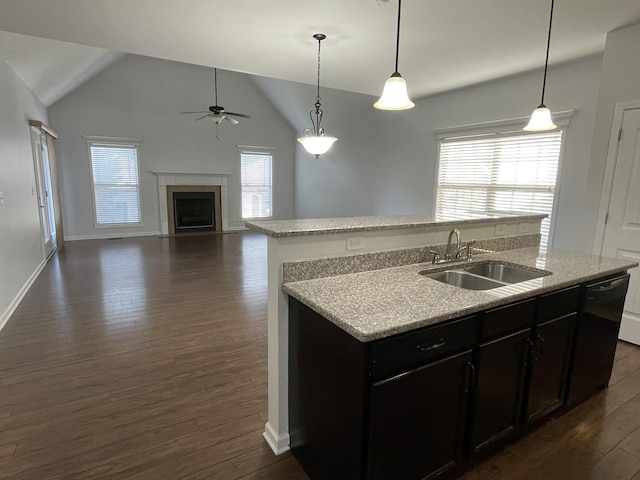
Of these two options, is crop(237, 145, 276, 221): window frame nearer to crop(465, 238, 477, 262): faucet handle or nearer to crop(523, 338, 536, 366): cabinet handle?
crop(465, 238, 477, 262): faucet handle

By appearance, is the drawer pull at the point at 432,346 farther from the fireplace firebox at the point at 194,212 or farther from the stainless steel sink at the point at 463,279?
the fireplace firebox at the point at 194,212

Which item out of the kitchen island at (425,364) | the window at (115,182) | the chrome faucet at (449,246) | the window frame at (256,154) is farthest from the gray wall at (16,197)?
the window frame at (256,154)

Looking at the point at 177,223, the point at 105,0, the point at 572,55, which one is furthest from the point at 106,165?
the point at 572,55

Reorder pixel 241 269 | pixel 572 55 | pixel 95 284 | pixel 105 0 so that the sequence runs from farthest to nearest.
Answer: pixel 241 269
pixel 95 284
pixel 572 55
pixel 105 0

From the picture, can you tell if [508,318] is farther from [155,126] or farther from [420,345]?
[155,126]

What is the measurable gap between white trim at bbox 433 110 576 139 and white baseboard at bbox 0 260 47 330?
556cm

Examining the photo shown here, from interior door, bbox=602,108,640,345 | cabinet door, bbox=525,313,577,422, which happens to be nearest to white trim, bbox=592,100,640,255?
interior door, bbox=602,108,640,345

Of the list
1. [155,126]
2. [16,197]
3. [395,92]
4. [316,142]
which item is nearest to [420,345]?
[395,92]

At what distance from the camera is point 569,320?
1.92 meters

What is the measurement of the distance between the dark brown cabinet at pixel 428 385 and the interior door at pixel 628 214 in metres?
1.37

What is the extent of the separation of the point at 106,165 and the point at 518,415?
8.43 meters

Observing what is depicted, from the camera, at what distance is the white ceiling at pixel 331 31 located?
8.62 feet

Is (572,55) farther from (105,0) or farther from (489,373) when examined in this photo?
(105,0)

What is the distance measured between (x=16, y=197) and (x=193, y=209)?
4.62m
